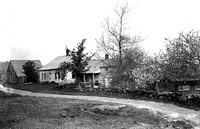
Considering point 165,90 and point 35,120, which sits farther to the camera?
point 165,90

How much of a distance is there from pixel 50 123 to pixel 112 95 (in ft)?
37.9

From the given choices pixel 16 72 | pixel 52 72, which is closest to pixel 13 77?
pixel 16 72

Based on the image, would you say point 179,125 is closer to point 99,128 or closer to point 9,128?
point 99,128

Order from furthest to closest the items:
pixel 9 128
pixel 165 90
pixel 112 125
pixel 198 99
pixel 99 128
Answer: pixel 165 90 < pixel 198 99 < pixel 112 125 < pixel 99 128 < pixel 9 128

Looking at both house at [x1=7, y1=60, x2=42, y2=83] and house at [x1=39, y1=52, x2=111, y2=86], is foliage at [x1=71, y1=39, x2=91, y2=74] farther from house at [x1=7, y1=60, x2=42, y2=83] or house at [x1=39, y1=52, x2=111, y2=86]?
house at [x1=7, y1=60, x2=42, y2=83]

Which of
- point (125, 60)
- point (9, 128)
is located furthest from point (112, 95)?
point (9, 128)

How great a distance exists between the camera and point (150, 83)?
790 inches

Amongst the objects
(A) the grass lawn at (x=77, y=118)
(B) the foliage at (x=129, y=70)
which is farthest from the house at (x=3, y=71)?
(A) the grass lawn at (x=77, y=118)

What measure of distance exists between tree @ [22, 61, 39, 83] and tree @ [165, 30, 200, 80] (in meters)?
33.6

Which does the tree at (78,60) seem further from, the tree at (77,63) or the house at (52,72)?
the house at (52,72)

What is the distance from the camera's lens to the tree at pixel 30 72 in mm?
44062

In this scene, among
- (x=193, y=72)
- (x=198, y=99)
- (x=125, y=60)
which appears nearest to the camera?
(x=193, y=72)

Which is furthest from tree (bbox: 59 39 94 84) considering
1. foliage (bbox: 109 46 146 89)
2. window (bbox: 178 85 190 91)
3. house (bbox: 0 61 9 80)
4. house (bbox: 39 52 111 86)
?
house (bbox: 0 61 9 80)

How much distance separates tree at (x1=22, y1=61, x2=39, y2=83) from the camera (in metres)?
44.1
